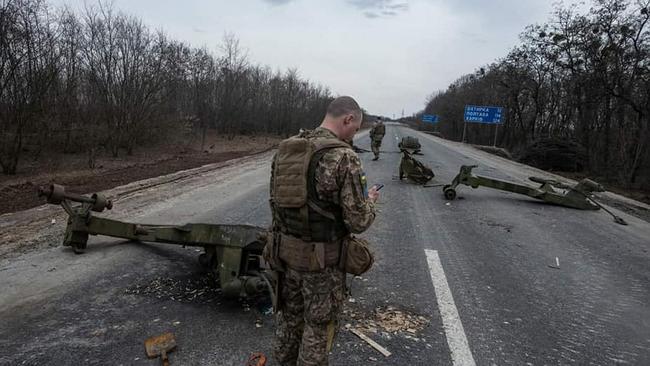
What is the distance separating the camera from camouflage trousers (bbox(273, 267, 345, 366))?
8.16 ft

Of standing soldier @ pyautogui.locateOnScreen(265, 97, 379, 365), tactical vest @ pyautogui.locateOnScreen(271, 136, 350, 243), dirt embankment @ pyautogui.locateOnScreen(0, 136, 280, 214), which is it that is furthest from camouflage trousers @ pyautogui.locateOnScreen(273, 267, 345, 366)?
dirt embankment @ pyautogui.locateOnScreen(0, 136, 280, 214)

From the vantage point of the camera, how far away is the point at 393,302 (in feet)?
13.4

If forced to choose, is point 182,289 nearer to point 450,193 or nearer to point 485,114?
point 450,193

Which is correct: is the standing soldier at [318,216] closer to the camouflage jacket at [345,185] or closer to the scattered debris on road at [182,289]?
the camouflage jacket at [345,185]

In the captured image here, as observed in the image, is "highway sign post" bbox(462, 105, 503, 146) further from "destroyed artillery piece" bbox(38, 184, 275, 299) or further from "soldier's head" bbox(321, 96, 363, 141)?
"soldier's head" bbox(321, 96, 363, 141)

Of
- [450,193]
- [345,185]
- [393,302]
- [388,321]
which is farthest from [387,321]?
[450,193]

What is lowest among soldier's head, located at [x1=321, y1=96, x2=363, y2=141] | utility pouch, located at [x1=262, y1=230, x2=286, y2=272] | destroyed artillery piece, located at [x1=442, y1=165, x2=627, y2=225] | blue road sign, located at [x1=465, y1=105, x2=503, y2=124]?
destroyed artillery piece, located at [x1=442, y1=165, x2=627, y2=225]

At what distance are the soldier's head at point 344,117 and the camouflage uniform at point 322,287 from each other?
5 centimetres

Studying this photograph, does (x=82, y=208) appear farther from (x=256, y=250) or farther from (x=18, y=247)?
(x=256, y=250)

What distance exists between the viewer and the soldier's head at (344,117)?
2.48 metres

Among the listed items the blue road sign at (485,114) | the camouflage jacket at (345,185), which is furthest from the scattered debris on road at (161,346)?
the blue road sign at (485,114)

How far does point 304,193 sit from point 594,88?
83.2 ft

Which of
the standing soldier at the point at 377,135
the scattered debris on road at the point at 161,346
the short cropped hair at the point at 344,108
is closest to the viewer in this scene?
the short cropped hair at the point at 344,108

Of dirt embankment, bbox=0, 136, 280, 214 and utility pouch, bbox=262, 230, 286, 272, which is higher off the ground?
utility pouch, bbox=262, 230, 286, 272
